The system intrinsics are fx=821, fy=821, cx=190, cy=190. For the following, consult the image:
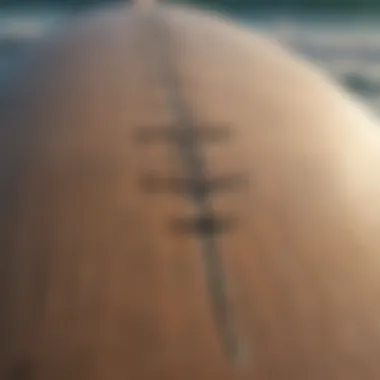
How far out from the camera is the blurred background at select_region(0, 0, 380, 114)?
3.39 feet

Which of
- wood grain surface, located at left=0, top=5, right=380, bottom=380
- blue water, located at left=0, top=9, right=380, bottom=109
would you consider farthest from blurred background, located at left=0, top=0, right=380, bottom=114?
wood grain surface, located at left=0, top=5, right=380, bottom=380

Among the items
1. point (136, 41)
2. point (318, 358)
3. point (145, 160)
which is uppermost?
point (136, 41)

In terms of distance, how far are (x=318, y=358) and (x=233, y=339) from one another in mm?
36

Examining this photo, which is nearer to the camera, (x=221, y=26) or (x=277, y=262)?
(x=277, y=262)

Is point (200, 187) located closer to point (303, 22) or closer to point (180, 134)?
point (180, 134)

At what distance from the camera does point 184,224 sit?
1.24 feet

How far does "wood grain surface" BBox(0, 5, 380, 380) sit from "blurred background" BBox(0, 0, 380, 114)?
535 millimetres

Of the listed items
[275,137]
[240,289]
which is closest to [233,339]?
[240,289]

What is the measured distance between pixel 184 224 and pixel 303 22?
0.88 metres

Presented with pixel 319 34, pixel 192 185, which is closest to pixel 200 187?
pixel 192 185

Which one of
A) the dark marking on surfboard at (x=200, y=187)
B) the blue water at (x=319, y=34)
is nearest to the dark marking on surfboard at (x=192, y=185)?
the dark marking on surfboard at (x=200, y=187)

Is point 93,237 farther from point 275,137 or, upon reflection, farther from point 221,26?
point 221,26

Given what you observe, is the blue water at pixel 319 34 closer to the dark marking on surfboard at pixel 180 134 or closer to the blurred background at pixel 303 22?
the blurred background at pixel 303 22

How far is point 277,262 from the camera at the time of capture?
14.5 inches
